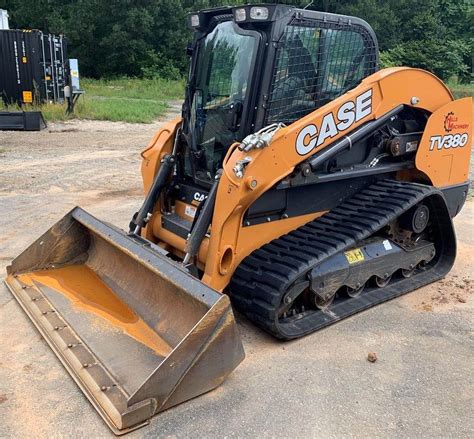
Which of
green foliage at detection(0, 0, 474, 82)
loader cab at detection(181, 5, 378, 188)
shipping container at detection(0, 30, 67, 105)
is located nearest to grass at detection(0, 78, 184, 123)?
shipping container at detection(0, 30, 67, 105)

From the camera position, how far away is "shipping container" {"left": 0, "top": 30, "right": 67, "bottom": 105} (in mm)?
15008

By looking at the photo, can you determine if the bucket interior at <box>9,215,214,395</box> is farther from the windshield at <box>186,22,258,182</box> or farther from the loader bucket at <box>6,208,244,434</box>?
the windshield at <box>186,22,258,182</box>

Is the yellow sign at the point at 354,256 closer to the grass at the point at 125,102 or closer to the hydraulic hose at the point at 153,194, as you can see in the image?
the hydraulic hose at the point at 153,194

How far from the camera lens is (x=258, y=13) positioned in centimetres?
366

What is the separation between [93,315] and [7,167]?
6.22m

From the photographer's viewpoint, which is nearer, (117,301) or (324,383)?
(324,383)

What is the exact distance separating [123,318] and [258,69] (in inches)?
77.5

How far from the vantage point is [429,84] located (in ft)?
15.0

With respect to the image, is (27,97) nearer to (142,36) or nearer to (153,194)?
(153,194)

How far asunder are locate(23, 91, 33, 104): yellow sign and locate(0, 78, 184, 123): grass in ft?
2.02

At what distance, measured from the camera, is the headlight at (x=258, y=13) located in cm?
364

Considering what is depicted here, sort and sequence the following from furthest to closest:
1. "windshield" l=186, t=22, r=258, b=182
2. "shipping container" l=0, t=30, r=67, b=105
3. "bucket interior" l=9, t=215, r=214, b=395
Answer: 1. "shipping container" l=0, t=30, r=67, b=105
2. "windshield" l=186, t=22, r=258, b=182
3. "bucket interior" l=9, t=215, r=214, b=395

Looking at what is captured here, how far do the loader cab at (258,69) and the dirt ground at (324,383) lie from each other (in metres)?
1.48

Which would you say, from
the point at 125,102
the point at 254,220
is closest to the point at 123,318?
the point at 254,220
